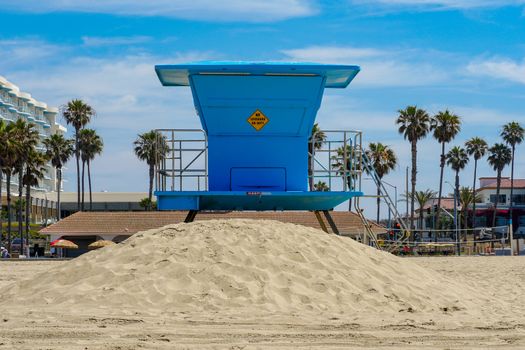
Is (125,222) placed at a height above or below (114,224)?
above

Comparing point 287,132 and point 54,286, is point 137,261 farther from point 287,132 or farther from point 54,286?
point 287,132

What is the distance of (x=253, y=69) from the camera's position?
1827 centimetres

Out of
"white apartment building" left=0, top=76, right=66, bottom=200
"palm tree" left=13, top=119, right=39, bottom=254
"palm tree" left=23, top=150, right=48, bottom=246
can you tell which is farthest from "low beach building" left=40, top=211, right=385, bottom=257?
"white apartment building" left=0, top=76, right=66, bottom=200

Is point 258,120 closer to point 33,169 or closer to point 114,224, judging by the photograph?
point 114,224

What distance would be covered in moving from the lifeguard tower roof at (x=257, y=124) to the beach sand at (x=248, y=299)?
9.98ft

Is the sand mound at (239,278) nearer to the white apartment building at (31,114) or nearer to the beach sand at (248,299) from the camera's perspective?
the beach sand at (248,299)

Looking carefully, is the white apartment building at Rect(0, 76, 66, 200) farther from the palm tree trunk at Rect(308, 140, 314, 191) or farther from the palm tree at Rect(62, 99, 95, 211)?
the palm tree trunk at Rect(308, 140, 314, 191)

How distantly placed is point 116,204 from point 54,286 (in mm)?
105095

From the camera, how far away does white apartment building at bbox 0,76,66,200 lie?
471 ft

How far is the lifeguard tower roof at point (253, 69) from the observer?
18.1m

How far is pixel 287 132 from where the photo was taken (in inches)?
738

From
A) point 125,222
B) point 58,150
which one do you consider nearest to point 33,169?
point 58,150

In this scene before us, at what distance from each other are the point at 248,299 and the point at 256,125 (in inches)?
294

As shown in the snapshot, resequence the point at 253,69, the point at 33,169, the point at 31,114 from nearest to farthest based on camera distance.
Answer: the point at 253,69 → the point at 33,169 → the point at 31,114
